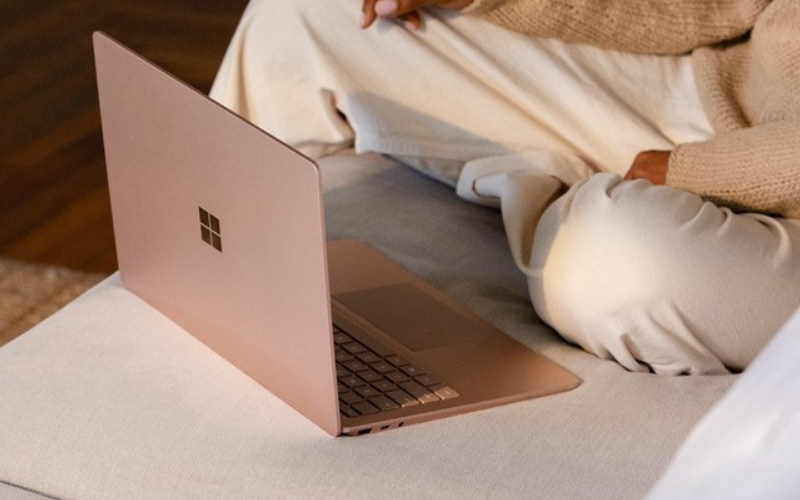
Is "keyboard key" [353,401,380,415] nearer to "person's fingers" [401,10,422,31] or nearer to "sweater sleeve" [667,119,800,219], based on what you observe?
"sweater sleeve" [667,119,800,219]

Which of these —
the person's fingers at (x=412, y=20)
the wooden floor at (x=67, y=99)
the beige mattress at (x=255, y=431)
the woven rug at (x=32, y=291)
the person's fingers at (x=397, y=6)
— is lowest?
the wooden floor at (x=67, y=99)

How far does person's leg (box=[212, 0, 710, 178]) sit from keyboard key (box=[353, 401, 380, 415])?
458 mm

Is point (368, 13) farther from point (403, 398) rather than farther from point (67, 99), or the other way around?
point (67, 99)

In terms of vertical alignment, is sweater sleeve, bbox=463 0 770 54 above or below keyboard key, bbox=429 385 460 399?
above

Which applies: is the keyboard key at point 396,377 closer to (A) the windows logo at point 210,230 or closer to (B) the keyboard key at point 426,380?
(B) the keyboard key at point 426,380

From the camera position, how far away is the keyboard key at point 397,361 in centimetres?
127

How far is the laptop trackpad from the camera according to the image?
4.32ft

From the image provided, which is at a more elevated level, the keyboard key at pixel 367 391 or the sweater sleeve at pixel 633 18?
the sweater sleeve at pixel 633 18

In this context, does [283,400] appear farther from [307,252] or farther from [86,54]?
[86,54]

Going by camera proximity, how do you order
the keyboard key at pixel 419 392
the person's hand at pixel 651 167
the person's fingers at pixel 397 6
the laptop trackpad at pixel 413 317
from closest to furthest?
the keyboard key at pixel 419 392 → the laptop trackpad at pixel 413 317 → the person's hand at pixel 651 167 → the person's fingers at pixel 397 6

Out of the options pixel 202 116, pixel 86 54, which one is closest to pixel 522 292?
pixel 202 116

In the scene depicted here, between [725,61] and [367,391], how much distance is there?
2.01 ft

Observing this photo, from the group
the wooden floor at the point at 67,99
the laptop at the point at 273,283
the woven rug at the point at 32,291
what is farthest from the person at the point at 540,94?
the wooden floor at the point at 67,99

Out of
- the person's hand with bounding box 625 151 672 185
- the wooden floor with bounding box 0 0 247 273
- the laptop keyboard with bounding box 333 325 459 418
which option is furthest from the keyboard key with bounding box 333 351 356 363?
the wooden floor with bounding box 0 0 247 273
